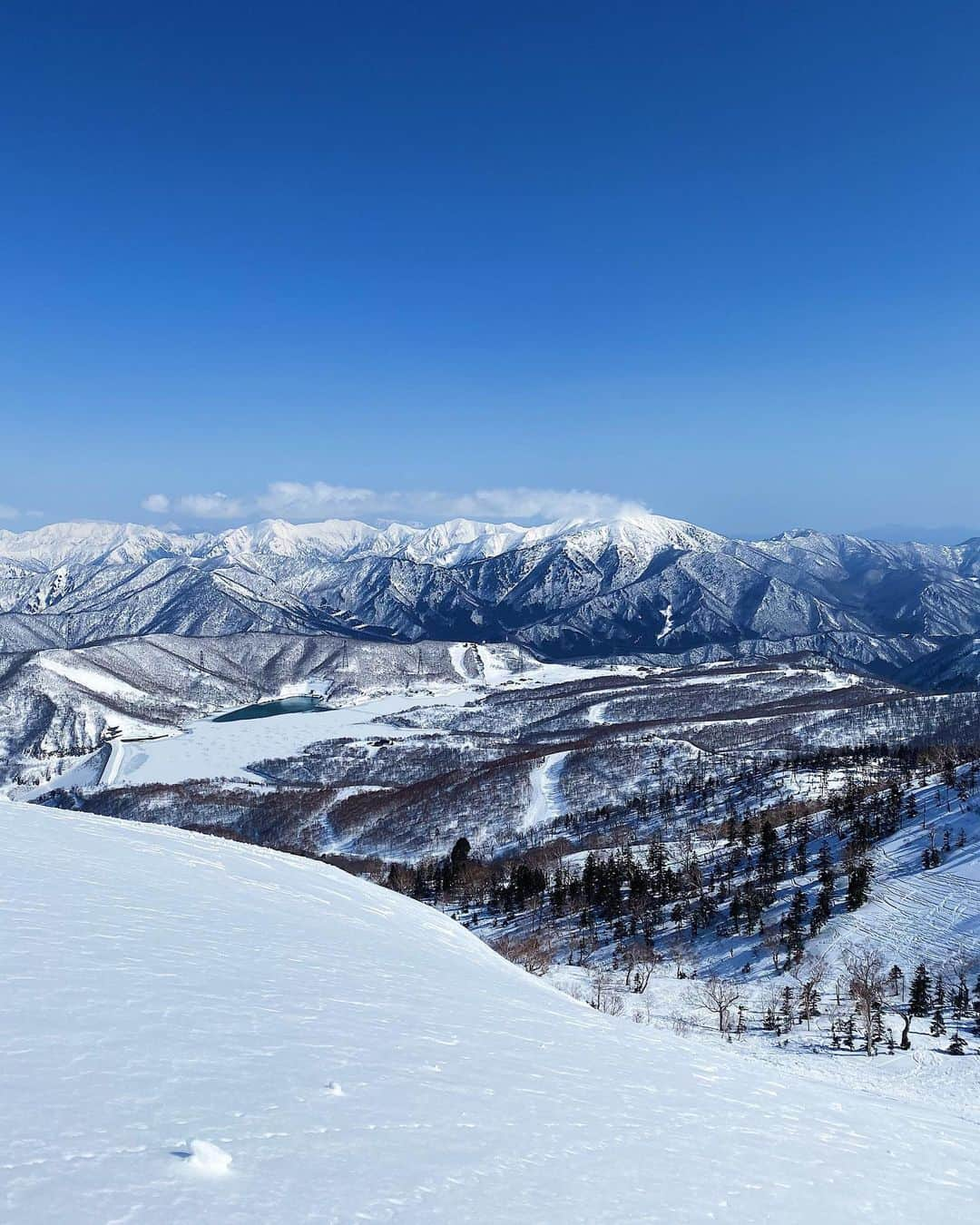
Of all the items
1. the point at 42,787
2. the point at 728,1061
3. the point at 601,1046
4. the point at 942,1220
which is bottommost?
the point at 42,787

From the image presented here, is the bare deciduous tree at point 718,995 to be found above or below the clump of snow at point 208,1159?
below

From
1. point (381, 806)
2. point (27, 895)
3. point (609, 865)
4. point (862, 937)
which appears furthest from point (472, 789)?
point (27, 895)

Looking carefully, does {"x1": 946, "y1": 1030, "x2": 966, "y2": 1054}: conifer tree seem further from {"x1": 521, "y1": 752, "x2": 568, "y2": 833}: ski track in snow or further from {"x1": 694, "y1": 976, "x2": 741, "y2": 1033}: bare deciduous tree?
{"x1": 521, "y1": 752, "x2": 568, "y2": 833}: ski track in snow

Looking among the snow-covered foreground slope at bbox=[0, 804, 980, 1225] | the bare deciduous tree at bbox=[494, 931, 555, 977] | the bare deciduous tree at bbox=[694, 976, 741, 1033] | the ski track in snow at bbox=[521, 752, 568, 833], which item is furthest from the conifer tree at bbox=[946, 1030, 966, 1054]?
the ski track in snow at bbox=[521, 752, 568, 833]

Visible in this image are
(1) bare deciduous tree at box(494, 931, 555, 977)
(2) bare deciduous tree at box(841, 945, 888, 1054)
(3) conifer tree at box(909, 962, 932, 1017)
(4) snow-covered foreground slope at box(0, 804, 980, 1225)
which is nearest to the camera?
(4) snow-covered foreground slope at box(0, 804, 980, 1225)

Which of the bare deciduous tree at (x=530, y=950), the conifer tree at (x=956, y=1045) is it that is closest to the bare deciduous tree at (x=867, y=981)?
the conifer tree at (x=956, y=1045)

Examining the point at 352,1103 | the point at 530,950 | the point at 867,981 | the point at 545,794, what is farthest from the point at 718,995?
the point at 545,794

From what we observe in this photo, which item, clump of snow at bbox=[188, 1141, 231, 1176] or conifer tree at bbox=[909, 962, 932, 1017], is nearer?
clump of snow at bbox=[188, 1141, 231, 1176]

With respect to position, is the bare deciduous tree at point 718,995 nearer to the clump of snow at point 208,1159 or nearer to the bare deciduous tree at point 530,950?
the bare deciduous tree at point 530,950

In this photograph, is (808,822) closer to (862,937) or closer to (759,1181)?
(862,937)
